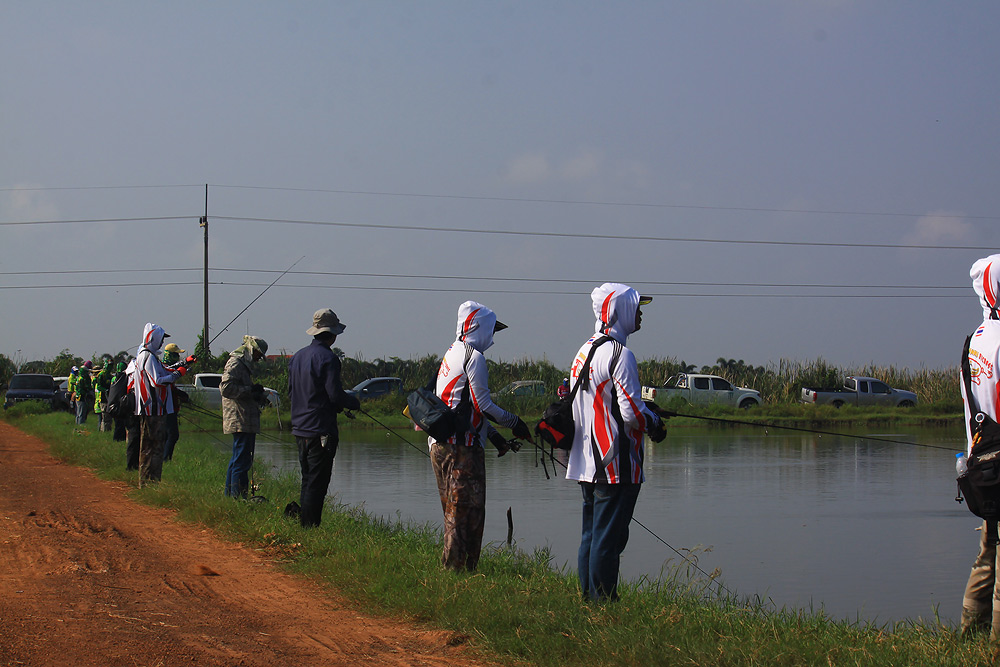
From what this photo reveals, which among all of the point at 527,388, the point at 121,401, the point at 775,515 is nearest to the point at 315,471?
the point at 121,401

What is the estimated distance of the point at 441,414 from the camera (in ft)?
20.5

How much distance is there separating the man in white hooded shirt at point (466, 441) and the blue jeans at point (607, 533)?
3.15 feet

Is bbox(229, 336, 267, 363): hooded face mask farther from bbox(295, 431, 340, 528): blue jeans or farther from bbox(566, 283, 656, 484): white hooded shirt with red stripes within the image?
Answer: bbox(566, 283, 656, 484): white hooded shirt with red stripes

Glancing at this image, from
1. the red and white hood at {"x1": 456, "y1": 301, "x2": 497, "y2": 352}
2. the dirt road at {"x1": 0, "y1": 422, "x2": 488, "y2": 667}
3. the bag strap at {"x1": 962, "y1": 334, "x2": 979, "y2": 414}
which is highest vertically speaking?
the red and white hood at {"x1": 456, "y1": 301, "x2": 497, "y2": 352}

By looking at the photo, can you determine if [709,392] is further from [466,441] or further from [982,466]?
[982,466]

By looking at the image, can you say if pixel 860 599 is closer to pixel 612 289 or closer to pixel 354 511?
pixel 612 289

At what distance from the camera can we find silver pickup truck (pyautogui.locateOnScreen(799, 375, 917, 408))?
38750 mm

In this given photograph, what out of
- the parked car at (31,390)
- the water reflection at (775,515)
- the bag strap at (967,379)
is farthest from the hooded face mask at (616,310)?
the parked car at (31,390)

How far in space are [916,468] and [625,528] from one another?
533 inches

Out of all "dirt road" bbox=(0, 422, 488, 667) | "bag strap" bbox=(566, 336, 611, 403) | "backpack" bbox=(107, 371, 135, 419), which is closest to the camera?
"dirt road" bbox=(0, 422, 488, 667)

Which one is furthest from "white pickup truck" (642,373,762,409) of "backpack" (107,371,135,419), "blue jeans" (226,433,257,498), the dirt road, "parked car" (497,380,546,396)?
the dirt road

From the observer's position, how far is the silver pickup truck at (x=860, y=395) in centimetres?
3875

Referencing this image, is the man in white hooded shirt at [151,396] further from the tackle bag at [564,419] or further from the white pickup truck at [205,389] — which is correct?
the white pickup truck at [205,389]

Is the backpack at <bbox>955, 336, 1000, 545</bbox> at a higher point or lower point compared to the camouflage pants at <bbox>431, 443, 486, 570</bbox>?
higher
